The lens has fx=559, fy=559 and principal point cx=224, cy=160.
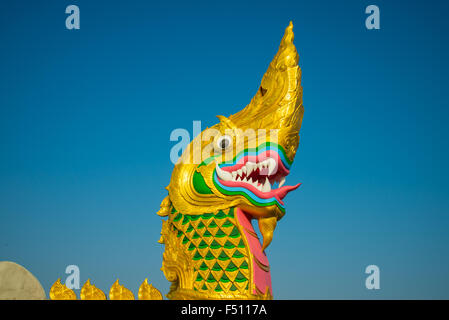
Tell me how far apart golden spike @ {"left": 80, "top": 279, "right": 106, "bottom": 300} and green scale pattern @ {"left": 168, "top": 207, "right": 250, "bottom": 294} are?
167 centimetres

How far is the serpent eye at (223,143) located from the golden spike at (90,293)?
3182 mm

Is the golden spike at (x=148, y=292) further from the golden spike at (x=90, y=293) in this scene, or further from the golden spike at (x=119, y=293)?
the golden spike at (x=90, y=293)

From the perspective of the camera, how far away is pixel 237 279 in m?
8.95

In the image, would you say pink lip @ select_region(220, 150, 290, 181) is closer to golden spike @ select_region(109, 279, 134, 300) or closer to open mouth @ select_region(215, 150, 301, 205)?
open mouth @ select_region(215, 150, 301, 205)

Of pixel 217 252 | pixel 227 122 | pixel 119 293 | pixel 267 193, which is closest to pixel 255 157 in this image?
pixel 267 193

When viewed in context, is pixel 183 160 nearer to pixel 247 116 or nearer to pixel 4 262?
pixel 247 116

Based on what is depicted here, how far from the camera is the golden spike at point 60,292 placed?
9.57m

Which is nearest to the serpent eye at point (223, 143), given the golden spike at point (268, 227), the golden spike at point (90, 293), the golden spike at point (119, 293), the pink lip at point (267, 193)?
the pink lip at point (267, 193)

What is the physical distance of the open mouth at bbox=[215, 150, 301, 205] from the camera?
926 cm

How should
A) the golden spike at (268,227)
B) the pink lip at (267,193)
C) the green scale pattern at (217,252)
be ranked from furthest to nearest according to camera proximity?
the golden spike at (268,227), the pink lip at (267,193), the green scale pattern at (217,252)

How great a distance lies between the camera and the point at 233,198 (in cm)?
923

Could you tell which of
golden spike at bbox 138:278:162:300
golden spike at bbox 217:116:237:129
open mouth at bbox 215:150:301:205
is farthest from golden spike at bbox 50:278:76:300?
golden spike at bbox 217:116:237:129

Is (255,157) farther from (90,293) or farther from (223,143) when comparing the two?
(90,293)
